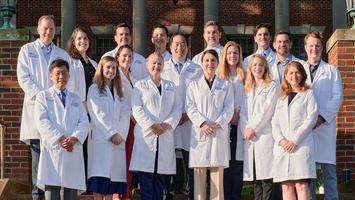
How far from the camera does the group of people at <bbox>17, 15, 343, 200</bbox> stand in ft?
30.8

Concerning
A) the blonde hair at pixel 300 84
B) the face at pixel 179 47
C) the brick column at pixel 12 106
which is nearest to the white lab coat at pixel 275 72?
the blonde hair at pixel 300 84

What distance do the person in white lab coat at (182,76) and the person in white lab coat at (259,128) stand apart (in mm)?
802

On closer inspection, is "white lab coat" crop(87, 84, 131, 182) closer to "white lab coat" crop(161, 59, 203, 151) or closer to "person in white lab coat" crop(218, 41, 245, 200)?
"white lab coat" crop(161, 59, 203, 151)

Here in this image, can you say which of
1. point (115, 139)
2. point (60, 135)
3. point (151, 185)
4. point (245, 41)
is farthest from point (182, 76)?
point (245, 41)

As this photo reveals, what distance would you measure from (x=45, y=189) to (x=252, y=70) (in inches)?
111

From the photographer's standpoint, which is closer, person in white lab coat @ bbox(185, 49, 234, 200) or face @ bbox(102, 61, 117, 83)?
person in white lab coat @ bbox(185, 49, 234, 200)

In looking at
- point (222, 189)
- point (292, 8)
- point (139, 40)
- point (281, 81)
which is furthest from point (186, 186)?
point (292, 8)

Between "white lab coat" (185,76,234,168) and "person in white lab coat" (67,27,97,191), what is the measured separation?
4.57ft

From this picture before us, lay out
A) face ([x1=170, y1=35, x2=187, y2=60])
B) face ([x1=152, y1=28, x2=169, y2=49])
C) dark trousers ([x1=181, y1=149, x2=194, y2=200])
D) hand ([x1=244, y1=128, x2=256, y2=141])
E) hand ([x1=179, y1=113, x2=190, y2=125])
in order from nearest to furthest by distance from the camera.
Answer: hand ([x1=244, y1=128, x2=256, y2=141]) → dark trousers ([x1=181, y1=149, x2=194, y2=200]) → hand ([x1=179, y1=113, x2=190, y2=125]) → face ([x1=170, y1=35, x2=187, y2=60]) → face ([x1=152, y1=28, x2=169, y2=49])

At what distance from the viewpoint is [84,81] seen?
413 inches

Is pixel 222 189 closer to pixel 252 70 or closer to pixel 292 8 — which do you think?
pixel 252 70

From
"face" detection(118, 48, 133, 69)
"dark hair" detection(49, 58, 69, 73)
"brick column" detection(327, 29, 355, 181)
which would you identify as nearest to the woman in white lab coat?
"face" detection(118, 48, 133, 69)

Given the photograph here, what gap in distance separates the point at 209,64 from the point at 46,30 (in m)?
2.07

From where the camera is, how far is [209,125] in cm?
984
